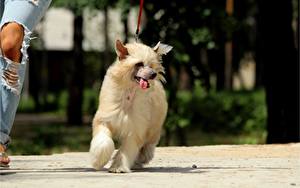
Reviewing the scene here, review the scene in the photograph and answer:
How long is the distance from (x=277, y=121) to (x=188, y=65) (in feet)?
6.60

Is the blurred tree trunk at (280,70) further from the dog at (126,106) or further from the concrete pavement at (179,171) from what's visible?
the dog at (126,106)

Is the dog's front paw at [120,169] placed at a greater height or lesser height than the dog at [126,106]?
lesser

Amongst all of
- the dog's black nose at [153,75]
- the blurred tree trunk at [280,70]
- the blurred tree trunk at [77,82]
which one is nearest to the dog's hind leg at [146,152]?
the dog's black nose at [153,75]

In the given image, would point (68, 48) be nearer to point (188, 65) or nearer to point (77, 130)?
point (77, 130)

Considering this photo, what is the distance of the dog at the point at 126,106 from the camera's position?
7879 millimetres

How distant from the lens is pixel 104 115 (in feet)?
26.4

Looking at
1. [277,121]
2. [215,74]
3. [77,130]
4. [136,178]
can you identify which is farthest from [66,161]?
[215,74]

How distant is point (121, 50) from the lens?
26.2ft

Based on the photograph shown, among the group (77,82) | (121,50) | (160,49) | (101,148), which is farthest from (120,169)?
(77,82)

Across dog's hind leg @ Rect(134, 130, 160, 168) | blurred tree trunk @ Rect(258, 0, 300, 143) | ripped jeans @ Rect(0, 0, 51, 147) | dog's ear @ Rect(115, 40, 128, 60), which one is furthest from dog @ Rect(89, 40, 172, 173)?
blurred tree trunk @ Rect(258, 0, 300, 143)

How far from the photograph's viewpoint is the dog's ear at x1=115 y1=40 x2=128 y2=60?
26.2 ft

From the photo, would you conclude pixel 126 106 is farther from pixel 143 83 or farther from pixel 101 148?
pixel 101 148

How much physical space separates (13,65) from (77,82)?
19.6m

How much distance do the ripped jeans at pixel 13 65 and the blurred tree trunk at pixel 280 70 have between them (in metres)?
8.38
